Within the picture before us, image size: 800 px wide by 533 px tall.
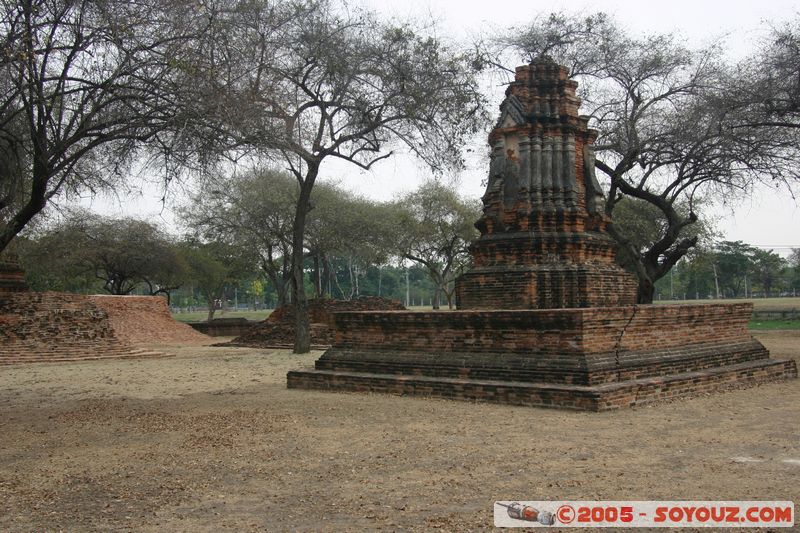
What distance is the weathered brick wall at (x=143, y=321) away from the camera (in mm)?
25812

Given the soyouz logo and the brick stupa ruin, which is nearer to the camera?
the soyouz logo

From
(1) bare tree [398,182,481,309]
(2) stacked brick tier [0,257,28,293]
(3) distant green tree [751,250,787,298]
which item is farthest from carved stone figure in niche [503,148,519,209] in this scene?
(3) distant green tree [751,250,787,298]

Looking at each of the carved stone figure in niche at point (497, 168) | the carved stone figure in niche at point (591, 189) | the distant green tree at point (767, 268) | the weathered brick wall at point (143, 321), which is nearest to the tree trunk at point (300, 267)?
the carved stone figure in niche at point (497, 168)

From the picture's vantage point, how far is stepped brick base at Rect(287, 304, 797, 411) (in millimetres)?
8445

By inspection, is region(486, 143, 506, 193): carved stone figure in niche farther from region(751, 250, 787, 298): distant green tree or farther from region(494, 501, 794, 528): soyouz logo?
region(751, 250, 787, 298): distant green tree

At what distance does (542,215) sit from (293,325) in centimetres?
1427

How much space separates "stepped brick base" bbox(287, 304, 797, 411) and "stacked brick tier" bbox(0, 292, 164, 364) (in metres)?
10.5

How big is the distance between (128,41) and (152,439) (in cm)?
429

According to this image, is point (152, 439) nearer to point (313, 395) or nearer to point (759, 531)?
point (313, 395)

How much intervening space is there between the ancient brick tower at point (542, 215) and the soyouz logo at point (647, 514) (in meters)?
6.31

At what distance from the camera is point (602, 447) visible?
243 inches

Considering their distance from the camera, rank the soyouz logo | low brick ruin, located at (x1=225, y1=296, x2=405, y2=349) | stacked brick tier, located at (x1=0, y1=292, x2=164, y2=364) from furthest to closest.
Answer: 1. low brick ruin, located at (x1=225, y1=296, x2=405, y2=349)
2. stacked brick tier, located at (x1=0, y1=292, x2=164, y2=364)
3. the soyouz logo

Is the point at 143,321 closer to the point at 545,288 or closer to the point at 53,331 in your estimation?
the point at 53,331

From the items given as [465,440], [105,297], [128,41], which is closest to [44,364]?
[105,297]
